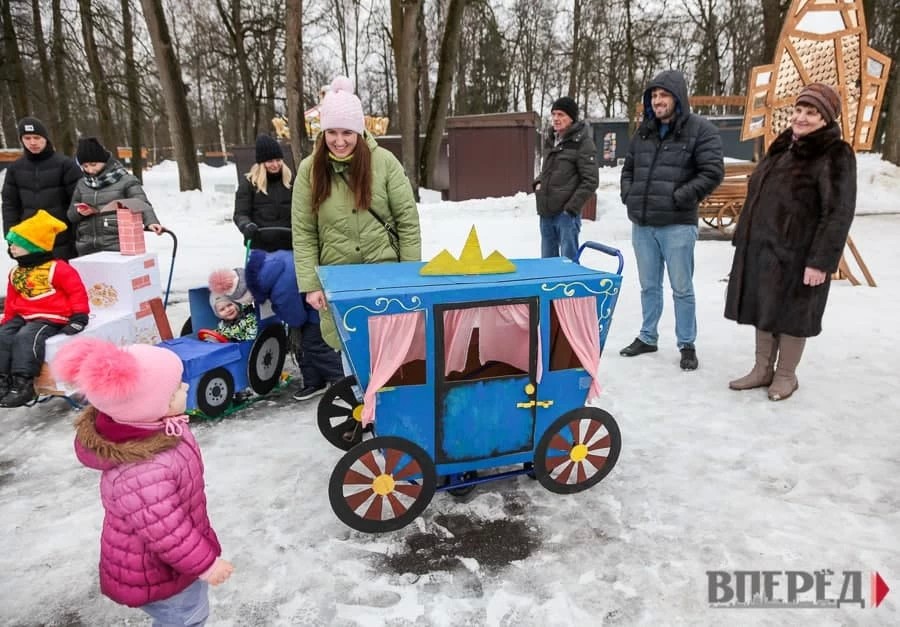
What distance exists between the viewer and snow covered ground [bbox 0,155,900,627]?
87.6 inches

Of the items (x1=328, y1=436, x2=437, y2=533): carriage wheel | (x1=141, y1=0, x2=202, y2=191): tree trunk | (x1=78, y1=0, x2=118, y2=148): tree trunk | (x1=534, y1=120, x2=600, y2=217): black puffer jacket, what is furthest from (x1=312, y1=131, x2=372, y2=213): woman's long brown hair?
(x1=78, y1=0, x2=118, y2=148): tree trunk

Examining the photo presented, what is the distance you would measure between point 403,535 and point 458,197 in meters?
13.6

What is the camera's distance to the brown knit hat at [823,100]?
11.3 ft

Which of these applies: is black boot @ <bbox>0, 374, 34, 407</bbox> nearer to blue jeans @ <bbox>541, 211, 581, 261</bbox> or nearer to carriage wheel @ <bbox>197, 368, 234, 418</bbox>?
carriage wheel @ <bbox>197, 368, 234, 418</bbox>

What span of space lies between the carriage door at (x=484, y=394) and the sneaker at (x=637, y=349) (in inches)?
82.4

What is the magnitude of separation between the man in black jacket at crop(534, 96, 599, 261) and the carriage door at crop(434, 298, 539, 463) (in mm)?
2910

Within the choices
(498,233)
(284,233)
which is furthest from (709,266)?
(284,233)

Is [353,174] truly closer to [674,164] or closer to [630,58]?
[674,164]

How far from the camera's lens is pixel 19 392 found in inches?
153

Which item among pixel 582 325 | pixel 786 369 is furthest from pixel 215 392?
pixel 786 369

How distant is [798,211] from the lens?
11.9 feet

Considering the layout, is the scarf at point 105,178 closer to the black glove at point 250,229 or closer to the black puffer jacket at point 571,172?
the black glove at point 250,229

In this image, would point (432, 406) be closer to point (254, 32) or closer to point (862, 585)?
point (862, 585)

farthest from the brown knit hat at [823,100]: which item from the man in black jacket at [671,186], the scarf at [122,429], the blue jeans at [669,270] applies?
the scarf at [122,429]
